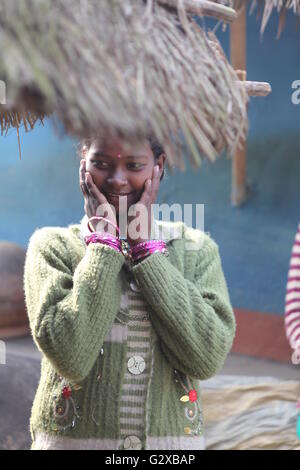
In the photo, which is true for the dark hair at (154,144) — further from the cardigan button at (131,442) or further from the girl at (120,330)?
the cardigan button at (131,442)

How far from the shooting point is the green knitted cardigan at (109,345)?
1.78m

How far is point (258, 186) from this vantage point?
16.5ft

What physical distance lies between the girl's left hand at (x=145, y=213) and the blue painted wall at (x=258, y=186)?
272cm

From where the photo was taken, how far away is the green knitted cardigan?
178 cm

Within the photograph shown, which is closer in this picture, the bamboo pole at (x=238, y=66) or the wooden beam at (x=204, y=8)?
the wooden beam at (x=204, y=8)

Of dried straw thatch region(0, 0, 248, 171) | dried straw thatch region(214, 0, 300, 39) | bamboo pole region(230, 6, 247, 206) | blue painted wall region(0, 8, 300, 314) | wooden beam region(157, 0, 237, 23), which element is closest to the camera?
dried straw thatch region(0, 0, 248, 171)
